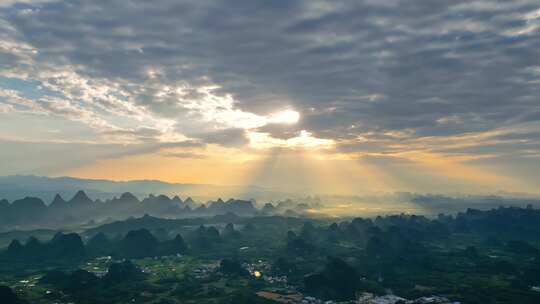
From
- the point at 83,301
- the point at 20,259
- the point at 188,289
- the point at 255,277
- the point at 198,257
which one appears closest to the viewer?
the point at 83,301

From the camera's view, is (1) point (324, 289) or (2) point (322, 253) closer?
(1) point (324, 289)

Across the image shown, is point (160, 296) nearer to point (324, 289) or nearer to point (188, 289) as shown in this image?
point (188, 289)

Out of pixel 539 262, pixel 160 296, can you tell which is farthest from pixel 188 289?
pixel 539 262

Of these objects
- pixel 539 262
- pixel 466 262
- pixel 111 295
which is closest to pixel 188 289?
pixel 111 295

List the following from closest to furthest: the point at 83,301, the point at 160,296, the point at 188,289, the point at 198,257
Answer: the point at 83,301
the point at 160,296
the point at 188,289
the point at 198,257

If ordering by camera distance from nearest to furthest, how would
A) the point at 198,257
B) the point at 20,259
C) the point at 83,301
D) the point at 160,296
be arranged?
1. the point at 83,301
2. the point at 160,296
3. the point at 20,259
4. the point at 198,257

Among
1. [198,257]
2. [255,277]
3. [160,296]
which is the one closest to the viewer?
[160,296]

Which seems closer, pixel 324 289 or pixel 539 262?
pixel 324 289

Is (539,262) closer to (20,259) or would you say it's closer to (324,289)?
(324,289)
